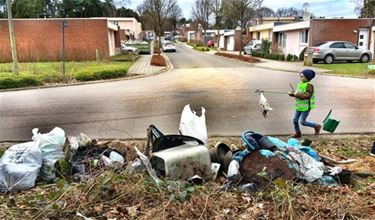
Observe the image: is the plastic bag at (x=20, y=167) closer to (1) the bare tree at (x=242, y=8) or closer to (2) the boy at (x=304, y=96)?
(2) the boy at (x=304, y=96)

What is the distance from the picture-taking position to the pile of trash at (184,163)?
4.54 m

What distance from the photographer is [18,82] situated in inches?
618

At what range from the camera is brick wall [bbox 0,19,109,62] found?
30828mm

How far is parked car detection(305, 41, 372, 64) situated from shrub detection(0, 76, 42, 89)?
59.1ft

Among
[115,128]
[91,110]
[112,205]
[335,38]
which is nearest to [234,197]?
[112,205]

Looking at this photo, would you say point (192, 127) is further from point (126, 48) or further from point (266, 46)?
point (126, 48)

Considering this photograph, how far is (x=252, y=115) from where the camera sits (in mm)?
9289

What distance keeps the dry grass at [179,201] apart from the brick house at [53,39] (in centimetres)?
2722

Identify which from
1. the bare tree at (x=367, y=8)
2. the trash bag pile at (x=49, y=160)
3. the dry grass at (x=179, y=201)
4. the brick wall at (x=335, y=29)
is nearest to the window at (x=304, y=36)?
the brick wall at (x=335, y=29)

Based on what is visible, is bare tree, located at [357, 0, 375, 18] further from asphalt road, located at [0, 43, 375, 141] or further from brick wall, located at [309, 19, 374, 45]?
asphalt road, located at [0, 43, 375, 141]

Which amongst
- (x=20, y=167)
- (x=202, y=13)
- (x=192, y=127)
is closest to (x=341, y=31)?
(x=192, y=127)

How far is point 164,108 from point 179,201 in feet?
21.6

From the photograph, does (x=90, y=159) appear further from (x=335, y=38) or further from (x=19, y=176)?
(x=335, y=38)

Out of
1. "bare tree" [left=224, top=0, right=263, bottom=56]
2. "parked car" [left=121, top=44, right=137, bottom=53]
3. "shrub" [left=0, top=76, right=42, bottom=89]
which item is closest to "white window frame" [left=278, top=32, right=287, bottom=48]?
"bare tree" [left=224, top=0, right=263, bottom=56]
